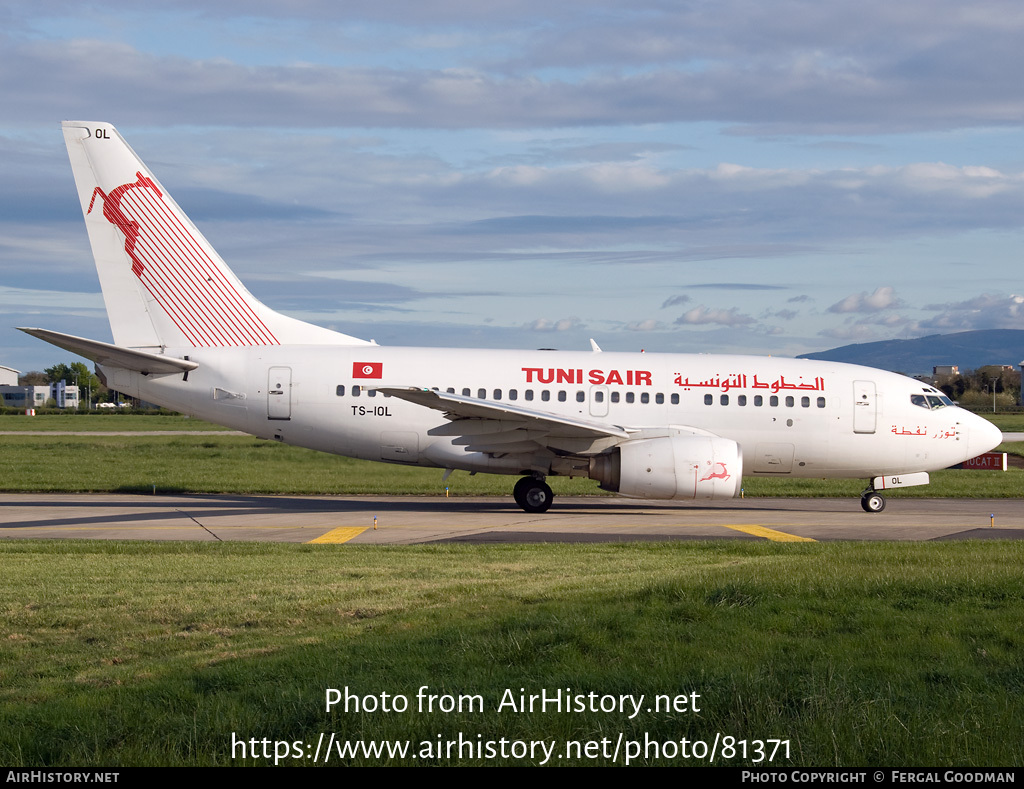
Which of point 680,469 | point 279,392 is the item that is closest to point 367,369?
point 279,392

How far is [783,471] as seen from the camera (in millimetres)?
24750

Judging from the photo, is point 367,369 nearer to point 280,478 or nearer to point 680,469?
point 680,469

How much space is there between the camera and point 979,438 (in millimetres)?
24969

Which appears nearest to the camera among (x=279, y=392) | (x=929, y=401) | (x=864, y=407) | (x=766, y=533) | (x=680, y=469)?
(x=766, y=533)

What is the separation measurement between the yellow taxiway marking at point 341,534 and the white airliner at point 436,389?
403 cm

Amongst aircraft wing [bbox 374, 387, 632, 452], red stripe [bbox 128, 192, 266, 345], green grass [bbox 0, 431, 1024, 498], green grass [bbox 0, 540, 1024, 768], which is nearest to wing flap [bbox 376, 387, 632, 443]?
aircraft wing [bbox 374, 387, 632, 452]

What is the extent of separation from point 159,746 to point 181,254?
65.6 feet

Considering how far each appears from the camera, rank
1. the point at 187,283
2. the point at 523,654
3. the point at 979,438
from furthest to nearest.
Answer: the point at 979,438, the point at 187,283, the point at 523,654

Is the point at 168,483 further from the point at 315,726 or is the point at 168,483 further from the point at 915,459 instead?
the point at 315,726

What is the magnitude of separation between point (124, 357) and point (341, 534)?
782 centimetres

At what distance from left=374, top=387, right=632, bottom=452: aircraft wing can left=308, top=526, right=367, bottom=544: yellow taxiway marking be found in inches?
124

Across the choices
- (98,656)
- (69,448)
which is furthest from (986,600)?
(69,448)

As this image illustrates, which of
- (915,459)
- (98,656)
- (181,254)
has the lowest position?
(98,656)
